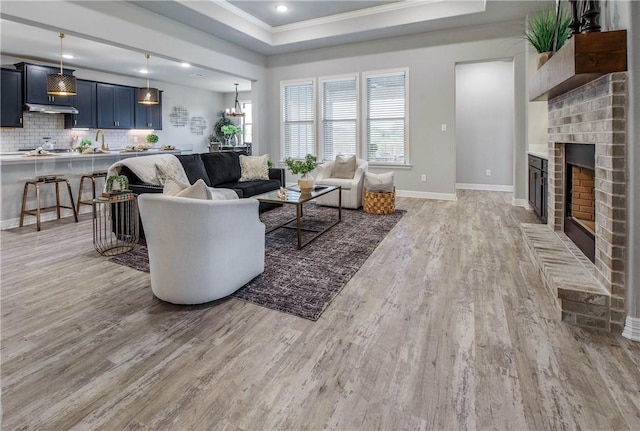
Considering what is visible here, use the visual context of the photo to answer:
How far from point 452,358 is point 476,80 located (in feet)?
24.5

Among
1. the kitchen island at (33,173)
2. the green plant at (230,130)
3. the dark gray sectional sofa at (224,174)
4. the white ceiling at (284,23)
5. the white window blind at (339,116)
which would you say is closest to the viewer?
the kitchen island at (33,173)

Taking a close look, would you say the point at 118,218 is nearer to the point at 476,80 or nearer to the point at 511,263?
the point at 511,263

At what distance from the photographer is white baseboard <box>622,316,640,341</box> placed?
6.57 feet

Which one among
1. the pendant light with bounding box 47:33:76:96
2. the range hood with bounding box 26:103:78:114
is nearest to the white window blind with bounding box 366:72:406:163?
the pendant light with bounding box 47:33:76:96

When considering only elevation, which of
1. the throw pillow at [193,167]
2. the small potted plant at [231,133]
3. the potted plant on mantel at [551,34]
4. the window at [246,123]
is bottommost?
the throw pillow at [193,167]

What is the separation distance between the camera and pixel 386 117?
6.95 metres

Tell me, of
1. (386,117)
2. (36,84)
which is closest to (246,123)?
(36,84)

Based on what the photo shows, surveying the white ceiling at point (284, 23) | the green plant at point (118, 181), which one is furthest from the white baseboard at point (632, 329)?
the white ceiling at point (284, 23)

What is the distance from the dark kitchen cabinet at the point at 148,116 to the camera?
9.79 meters

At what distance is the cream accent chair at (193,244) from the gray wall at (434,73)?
4.88 m

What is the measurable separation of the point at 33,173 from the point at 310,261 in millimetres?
4549

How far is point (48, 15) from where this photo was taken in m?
3.88

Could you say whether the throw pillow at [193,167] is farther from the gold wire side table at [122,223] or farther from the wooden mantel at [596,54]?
the wooden mantel at [596,54]

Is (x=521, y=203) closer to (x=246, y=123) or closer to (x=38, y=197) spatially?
(x=38, y=197)
